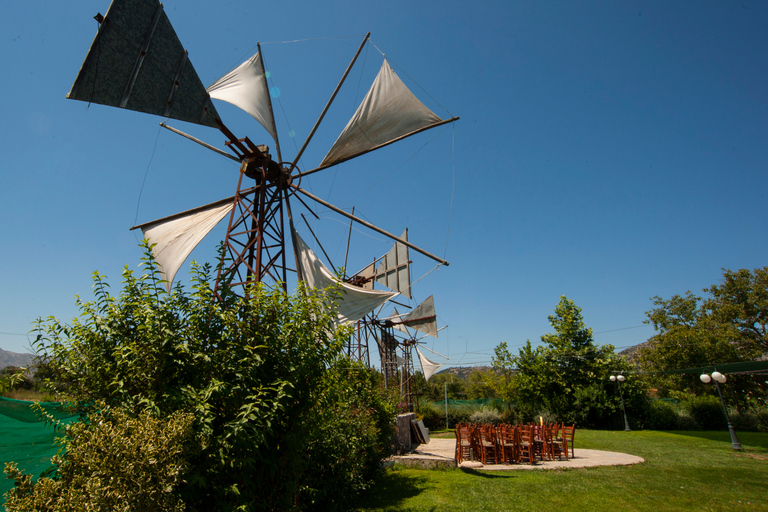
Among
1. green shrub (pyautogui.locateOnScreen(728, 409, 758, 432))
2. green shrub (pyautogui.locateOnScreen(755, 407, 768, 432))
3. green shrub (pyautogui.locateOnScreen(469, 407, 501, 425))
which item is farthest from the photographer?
green shrub (pyautogui.locateOnScreen(469, 407, 501, 425))

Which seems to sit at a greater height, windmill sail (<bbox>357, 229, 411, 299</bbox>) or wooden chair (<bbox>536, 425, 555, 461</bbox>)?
windmill sail (<bbox>357, 229, 411, 299</bbox>)

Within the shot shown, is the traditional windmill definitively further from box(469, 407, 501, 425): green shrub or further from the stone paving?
box(469, 407, 501, 425): green shrub

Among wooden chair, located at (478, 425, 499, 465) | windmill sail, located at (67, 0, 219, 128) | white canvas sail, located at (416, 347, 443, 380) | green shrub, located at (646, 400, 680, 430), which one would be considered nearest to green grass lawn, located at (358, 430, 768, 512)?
wooden chair, located at (478, 425, 499, 465)

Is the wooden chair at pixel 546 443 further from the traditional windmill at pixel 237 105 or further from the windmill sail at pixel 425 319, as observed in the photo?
the windmill sail at pixel 425 319

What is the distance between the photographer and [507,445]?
1166cm

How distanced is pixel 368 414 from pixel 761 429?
75.4ft

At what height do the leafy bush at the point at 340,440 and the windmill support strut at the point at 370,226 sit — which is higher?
the windmill support strut at the point at 370,226

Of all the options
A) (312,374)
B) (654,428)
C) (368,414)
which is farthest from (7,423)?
(654,428)

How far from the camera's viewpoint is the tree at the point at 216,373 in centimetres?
315

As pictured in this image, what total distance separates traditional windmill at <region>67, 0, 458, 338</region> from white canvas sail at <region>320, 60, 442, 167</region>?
0.03m

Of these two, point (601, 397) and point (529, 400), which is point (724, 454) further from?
point (529, 400)

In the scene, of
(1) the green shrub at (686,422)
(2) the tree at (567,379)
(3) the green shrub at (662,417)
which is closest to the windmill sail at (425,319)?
(2) the tree at (567,379)

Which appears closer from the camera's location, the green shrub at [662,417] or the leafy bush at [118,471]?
the leafy bush at [118,471]

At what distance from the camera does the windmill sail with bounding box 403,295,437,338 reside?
30.3m
